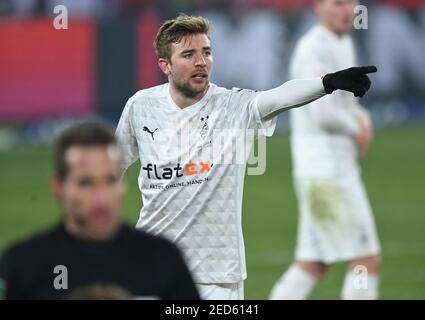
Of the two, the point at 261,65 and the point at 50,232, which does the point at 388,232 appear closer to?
the point at 261,65

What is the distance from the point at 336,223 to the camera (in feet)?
29.3

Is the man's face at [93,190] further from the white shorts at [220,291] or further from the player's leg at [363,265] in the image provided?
the player's leg at [363,265]

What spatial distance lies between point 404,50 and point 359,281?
46.2 ft

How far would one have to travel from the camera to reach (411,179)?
17703mm

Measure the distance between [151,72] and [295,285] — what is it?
11.7m

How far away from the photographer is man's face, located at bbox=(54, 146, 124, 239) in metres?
4.14

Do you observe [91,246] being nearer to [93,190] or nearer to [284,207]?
[93,190]

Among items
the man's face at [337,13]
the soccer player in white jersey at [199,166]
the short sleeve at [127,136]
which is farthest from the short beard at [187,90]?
the man's face at [337,13]

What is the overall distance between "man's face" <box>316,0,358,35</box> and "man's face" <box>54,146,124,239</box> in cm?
495

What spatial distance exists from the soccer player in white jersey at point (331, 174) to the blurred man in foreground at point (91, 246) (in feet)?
15.0

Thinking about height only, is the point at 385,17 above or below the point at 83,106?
above

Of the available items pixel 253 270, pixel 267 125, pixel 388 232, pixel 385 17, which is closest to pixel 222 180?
pixel 267 125

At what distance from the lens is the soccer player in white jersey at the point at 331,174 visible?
348 inches

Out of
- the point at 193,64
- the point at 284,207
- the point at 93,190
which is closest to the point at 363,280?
the point at 193,64
